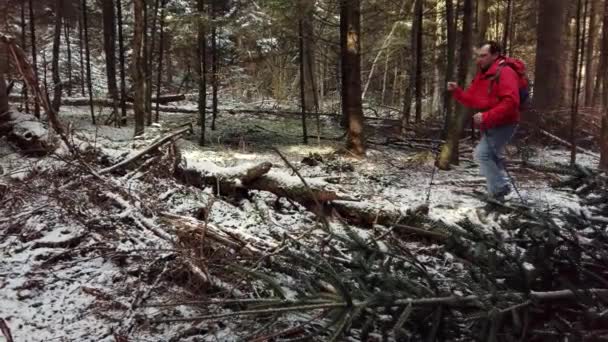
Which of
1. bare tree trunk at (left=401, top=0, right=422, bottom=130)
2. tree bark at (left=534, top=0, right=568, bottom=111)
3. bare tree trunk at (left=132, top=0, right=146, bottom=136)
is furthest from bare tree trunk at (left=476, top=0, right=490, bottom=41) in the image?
bare tree trunk at (left=132, top=0, right=146, bottom=136)

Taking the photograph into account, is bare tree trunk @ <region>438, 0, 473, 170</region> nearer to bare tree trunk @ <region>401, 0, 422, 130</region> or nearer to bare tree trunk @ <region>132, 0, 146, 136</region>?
bare tree trunk @ <region>401, 0, 422, 130</region>

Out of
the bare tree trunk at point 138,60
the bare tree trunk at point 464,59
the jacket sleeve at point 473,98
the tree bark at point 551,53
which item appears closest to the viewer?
the jacket sleeve at point 473,98

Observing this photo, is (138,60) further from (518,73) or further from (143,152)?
(518,73)

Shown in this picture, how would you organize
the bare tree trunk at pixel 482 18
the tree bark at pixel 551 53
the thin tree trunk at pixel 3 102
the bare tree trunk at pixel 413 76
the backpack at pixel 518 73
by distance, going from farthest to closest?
the tree bark at pixel 551 53, the bare tree trunk at pixel 413 76, the thin tree trunk at pixel 3 102, the bare tree trunk at pixel 482 18, the backpack at pixel 518 73

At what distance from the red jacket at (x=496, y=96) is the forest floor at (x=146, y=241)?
0.83 meters

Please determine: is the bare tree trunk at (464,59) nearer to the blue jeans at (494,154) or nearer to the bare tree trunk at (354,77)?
the bare tree trunk at (354,77)

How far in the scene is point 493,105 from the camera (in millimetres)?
5566

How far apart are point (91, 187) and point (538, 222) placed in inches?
184

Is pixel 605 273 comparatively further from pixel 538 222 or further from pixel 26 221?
pixel 26 221

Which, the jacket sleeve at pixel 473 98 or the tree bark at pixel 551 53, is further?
the tree bark at pixel 551 53

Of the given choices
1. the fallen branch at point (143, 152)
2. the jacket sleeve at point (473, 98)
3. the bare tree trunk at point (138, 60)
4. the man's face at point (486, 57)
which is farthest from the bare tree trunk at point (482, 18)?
the bare tree trunk at point (138, 60)

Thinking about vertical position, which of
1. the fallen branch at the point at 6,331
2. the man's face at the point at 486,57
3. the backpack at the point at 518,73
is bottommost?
the fallen branch at the point at 6,331

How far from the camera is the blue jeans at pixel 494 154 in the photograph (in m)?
5.76

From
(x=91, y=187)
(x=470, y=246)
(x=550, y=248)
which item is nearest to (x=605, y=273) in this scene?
(x=550, y=248)
